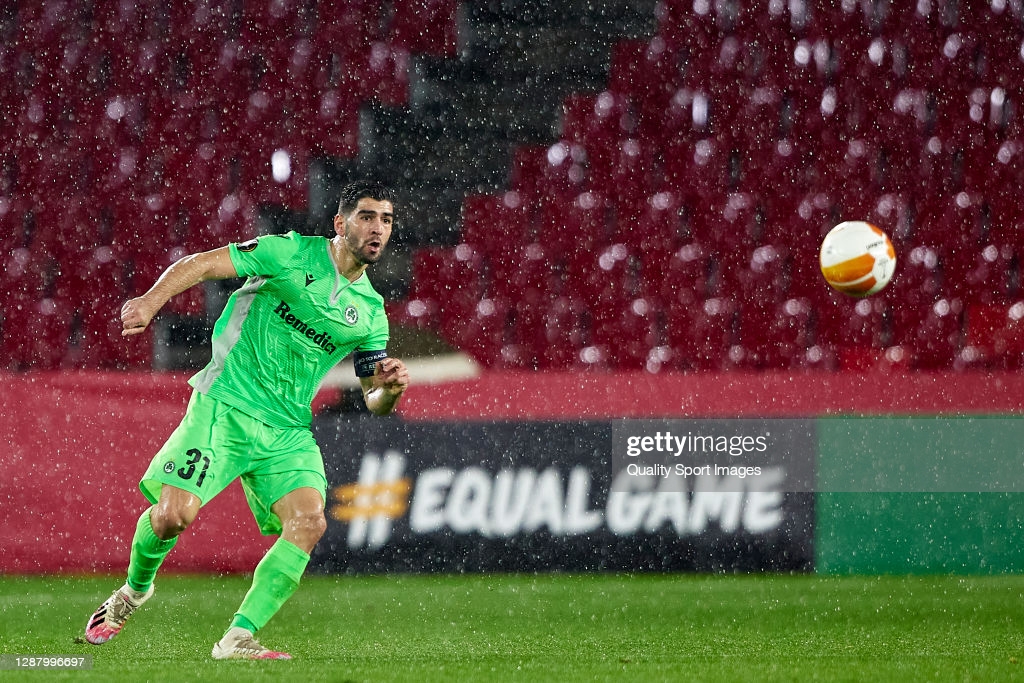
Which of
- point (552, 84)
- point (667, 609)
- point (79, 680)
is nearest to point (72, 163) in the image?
point (552, 84)

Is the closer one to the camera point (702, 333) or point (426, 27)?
point (702, 333)

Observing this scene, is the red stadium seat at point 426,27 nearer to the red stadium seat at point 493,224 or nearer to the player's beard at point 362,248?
the red stadium seat at point 493,224

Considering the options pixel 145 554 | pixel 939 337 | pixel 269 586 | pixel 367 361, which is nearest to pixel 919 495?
pixel 939 337

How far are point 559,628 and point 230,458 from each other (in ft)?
5.13

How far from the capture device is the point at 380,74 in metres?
10.0

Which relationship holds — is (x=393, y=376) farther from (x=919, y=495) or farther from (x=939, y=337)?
(x=939, y=337)

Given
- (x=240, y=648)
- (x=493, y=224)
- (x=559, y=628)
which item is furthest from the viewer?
(x=493, y=224)

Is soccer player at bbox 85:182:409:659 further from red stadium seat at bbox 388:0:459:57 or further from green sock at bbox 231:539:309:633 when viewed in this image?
red stadium seat at bbox 388:0:459:57

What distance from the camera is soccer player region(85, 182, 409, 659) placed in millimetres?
4129

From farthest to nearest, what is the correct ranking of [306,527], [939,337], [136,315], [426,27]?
[426,27]
[939,337]
[306,527]
[136,315]

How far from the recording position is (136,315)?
11.9 feet

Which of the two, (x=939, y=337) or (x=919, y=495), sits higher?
(x=939, y=337)

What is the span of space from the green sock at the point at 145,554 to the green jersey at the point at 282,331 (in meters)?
0.48

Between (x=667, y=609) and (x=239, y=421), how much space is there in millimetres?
2300
